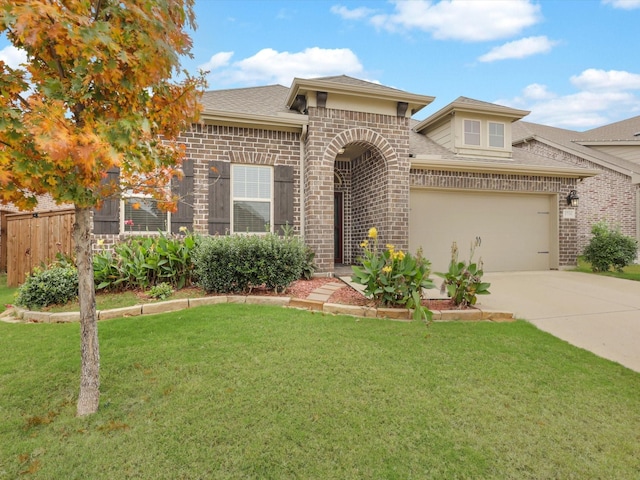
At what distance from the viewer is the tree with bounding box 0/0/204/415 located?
67.1 inches

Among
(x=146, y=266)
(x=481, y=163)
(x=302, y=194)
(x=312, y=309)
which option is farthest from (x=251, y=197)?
(x=481, y=163)

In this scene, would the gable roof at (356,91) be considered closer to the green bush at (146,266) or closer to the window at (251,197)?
the window at (251,197)

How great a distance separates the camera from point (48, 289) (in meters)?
4.98

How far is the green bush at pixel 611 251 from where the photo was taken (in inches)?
346

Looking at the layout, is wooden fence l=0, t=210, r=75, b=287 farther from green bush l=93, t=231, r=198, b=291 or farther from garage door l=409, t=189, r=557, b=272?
garage door l=409, t=189, r=557, b=272

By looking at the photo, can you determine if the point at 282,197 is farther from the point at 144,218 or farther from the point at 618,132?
the point at 618,132

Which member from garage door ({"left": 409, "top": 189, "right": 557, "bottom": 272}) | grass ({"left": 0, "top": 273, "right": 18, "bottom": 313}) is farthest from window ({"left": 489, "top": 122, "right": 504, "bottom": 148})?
grass ({"left": 0, "top": 273, "right": 18, "bottom": 313})

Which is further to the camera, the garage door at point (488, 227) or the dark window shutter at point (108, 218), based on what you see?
the garage door at point (488, 227)

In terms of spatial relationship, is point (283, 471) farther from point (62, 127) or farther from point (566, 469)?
point (62, 127)

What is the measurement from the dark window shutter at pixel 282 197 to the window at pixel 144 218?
2.40 metres

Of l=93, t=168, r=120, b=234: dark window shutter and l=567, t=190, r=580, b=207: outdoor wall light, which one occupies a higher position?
l=567, t=190, r=580, b=207: outdoor wall light

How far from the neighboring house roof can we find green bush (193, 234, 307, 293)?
1499 cm

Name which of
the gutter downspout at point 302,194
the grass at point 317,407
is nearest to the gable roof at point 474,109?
the gutter downspout at point 302,194

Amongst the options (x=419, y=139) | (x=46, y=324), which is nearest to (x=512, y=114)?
(x=419, y=139)
